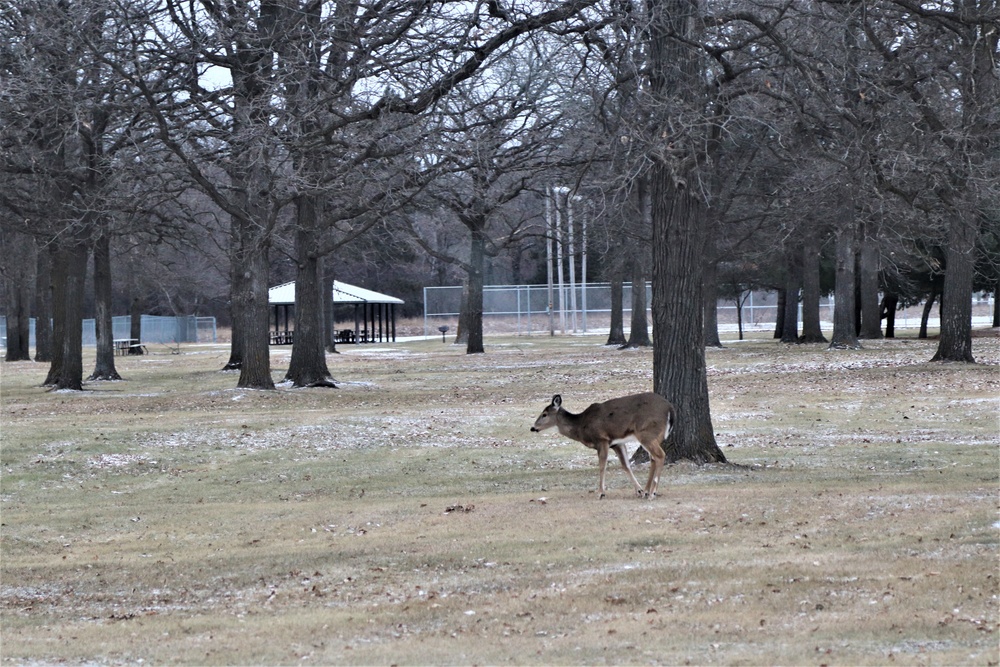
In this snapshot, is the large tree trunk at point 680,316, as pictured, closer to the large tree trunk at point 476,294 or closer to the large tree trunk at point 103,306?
the large tree trunk at point 103,306

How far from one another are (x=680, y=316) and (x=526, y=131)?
1372cm

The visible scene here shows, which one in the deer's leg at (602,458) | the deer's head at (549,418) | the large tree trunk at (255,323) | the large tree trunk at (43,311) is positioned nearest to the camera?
the deer's leg at (602,458)

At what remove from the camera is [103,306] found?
34.3m

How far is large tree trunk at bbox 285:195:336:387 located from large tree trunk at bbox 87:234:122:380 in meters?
5.49

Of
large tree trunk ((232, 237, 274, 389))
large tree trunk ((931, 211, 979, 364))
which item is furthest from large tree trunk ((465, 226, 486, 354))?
large tree trunk ((931, 211, 979, 364))

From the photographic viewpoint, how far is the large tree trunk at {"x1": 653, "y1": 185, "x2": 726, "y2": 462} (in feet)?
51.0

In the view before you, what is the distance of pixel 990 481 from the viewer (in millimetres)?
13945

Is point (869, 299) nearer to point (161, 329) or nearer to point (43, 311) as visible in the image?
point (43, 311)

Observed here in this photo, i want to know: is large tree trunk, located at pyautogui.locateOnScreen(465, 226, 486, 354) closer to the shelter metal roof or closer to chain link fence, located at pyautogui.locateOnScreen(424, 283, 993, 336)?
the shelter metal roof

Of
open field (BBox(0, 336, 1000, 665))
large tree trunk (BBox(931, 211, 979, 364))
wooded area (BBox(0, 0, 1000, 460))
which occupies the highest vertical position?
wooded area (BBox(0, 0, 1000, 460))

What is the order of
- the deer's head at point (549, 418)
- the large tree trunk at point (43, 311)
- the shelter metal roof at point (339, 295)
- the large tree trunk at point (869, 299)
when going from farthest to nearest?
the shelter metal roof at point (339, 295), the large tree trunk at point (43, 311), the large tree trunk at point (869, 299), the deer's head at point (549, 418)

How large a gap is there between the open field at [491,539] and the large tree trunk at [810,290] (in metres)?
21.1

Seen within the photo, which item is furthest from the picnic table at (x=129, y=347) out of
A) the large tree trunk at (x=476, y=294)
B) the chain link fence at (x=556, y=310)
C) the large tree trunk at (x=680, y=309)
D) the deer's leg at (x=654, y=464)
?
the deer's leg at (x=654, y=464)

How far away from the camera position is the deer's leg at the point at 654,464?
12.8 m
